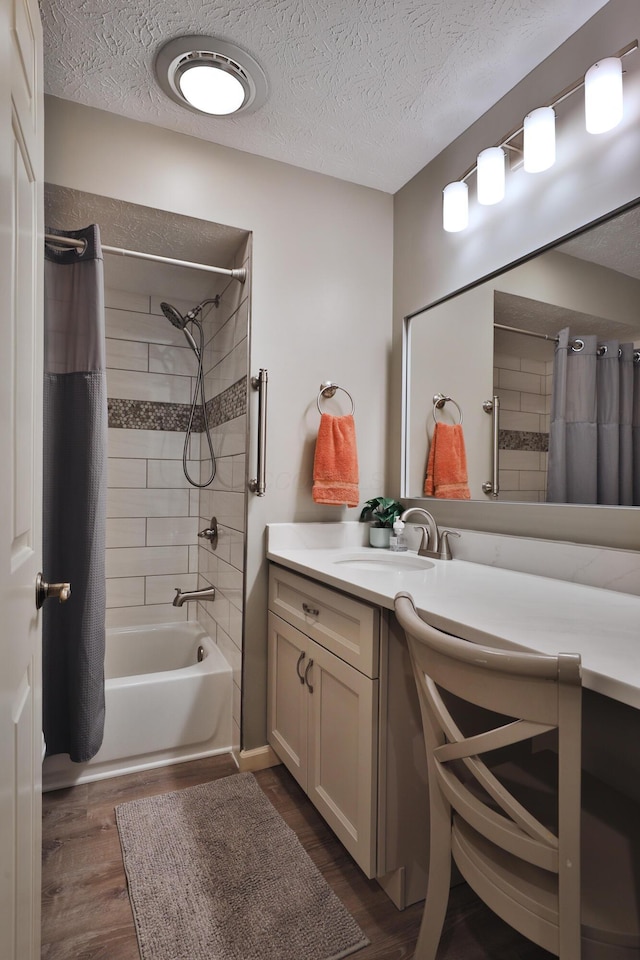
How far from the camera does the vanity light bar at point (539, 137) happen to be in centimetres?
132

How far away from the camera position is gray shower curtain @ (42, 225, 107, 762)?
1.78 meters

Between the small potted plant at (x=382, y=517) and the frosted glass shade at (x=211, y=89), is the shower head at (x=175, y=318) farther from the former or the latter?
the small potted plant at (x=382, y=517)

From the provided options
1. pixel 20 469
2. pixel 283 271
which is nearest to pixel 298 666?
pixel 20 469

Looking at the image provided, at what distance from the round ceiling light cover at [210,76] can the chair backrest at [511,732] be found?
5.72 ft

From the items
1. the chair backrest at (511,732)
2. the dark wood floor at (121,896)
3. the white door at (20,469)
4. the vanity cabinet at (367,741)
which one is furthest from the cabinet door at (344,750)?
the white door at (20,469)

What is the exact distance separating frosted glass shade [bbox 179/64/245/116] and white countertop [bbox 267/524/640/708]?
1.58 meters

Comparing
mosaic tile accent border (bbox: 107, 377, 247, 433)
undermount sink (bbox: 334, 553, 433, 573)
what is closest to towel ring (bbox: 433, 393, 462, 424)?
undermount sink (bbox: 334, 553, 433, 573)

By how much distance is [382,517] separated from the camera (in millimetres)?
2203

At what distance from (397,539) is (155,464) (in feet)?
4.99

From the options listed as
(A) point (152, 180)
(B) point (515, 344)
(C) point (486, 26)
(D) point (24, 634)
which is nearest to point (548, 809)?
(D) point (24, 634)

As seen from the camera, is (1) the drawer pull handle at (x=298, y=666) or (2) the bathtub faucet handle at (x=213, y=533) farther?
(2) the bathtub faucet handle at (x=213, y=533)

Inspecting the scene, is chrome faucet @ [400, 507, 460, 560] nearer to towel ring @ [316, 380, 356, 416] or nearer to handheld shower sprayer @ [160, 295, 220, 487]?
towel ring @ [316, 380, 356, 416]

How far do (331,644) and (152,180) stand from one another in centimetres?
178

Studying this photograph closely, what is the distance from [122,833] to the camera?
5.34ft
